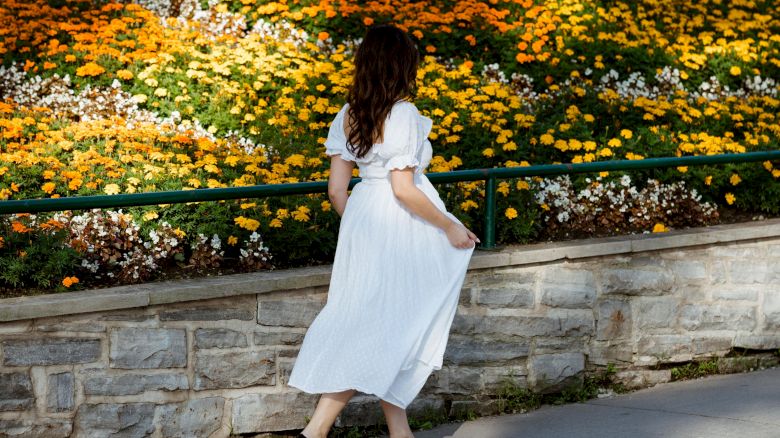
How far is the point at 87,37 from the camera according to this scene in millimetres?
8156

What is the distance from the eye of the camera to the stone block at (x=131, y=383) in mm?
4535

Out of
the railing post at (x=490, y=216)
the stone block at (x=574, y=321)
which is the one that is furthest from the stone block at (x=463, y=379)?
the railing post at (x=490, y=216)

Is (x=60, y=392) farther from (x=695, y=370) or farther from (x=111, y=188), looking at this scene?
(x=695, y=370)

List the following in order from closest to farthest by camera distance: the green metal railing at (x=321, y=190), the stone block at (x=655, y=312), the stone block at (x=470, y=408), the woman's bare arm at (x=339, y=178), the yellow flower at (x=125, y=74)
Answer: the woman's bare arm at (x=339, y=178), the green metal railing at (x=321, y=190), the stone block at (x=470, y=408), the stone block at (x=655, y=312), the yellow flower at (x=125, y=74)

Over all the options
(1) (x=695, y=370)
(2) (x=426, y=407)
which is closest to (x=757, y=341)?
(1) (x=695, y=370)

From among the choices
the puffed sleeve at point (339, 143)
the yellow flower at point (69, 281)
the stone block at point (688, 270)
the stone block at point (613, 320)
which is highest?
the puffed sleeve at point (339, 143)

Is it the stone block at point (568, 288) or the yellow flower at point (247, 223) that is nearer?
the yellow flower at point (247, 223)

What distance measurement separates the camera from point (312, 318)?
4957 mm

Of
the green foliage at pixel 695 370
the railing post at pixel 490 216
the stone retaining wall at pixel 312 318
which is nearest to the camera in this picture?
the stone retaining wall at pixel 312 318

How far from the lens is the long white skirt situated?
4.06 meters

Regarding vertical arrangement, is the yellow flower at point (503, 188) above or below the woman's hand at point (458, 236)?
below

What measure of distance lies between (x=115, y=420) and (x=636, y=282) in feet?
9.19

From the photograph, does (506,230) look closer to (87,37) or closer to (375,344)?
(375,344)

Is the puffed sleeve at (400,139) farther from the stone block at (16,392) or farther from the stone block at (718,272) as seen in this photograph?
the stone block at (718,272)
